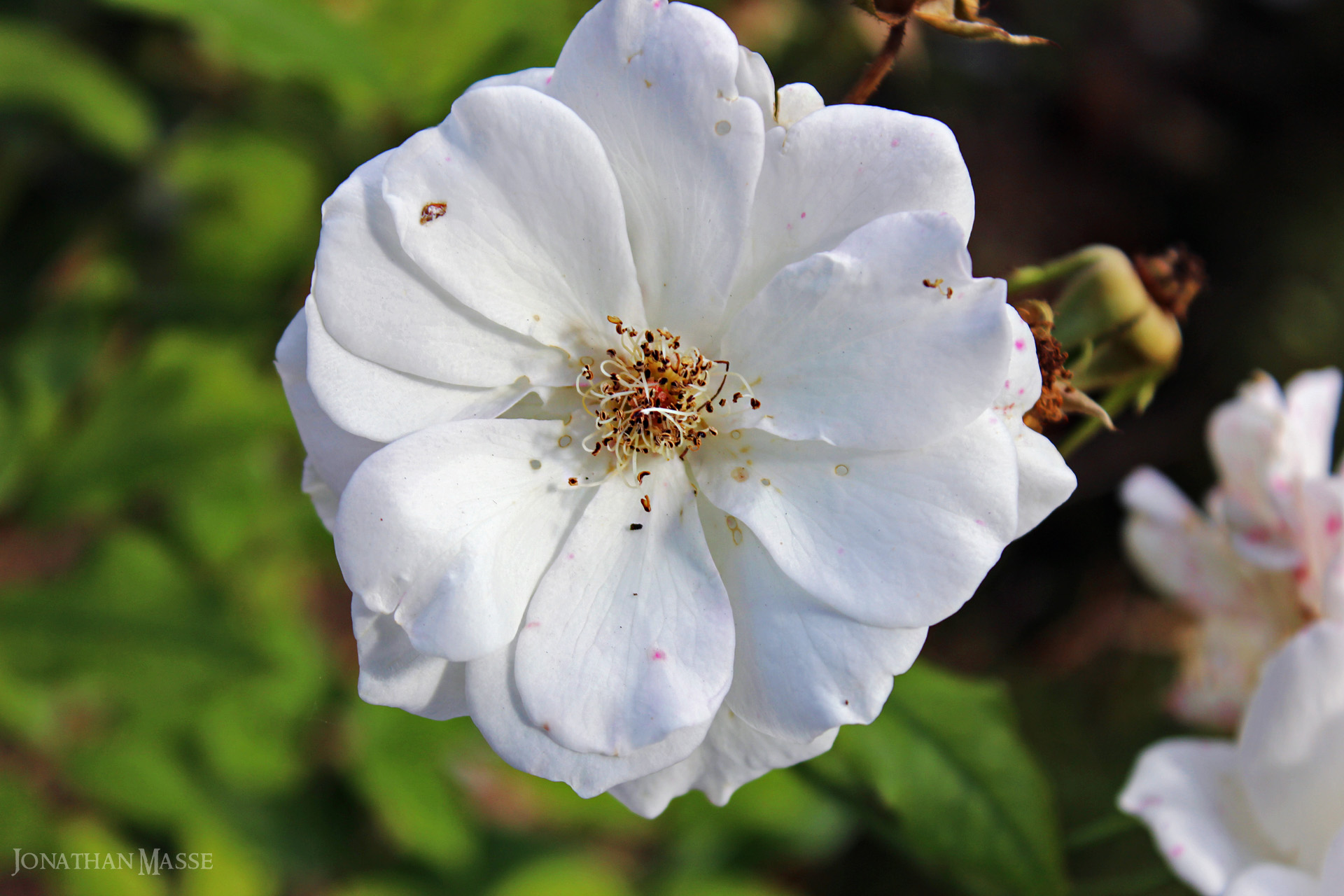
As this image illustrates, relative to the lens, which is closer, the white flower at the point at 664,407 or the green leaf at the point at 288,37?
the white flower at the point at 664,407

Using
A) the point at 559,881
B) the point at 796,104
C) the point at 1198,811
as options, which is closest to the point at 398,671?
the point at 796,104

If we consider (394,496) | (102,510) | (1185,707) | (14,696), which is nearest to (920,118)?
(394,496)

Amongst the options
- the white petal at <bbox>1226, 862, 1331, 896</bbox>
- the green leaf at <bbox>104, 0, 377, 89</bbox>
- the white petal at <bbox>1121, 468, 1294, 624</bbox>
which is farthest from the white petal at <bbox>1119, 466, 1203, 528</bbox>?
the green leaf at <bbox>104, 0, 377, 89</bbox>

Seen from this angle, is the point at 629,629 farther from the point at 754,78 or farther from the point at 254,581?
the point at 254,581

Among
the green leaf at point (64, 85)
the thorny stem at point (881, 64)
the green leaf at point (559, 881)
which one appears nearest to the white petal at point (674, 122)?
the thorny stem at point (881, 64)

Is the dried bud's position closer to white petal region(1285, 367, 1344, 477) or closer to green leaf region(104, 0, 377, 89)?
white petal region(1285, 367, 1344, 477)

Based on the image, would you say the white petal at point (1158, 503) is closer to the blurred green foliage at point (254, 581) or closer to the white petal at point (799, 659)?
the blurred green foliage at point (254, 581)
